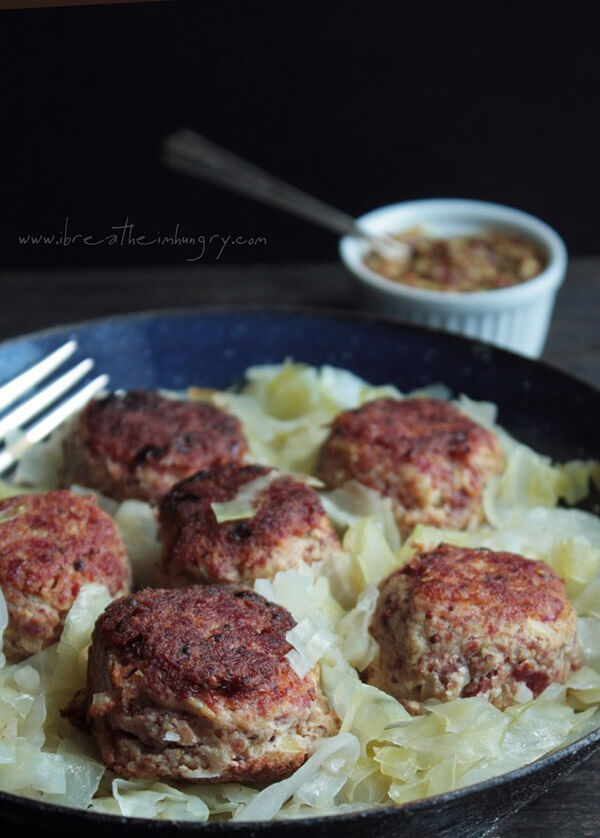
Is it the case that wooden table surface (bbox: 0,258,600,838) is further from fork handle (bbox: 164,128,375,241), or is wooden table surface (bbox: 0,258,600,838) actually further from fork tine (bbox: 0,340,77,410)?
fork tine (bbox: 0,340,77,410)

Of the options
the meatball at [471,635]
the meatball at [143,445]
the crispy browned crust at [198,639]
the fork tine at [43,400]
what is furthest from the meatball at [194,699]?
the fork tine at [43,400]

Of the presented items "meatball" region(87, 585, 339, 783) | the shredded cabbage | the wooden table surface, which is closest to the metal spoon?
the wooden table surface

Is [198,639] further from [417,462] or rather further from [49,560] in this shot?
[417,462]

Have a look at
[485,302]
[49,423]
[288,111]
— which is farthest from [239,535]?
[288,111]

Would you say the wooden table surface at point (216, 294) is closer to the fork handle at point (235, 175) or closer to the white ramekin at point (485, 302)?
the white ramekin at point (485, 302)

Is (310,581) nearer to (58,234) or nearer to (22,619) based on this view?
(22,619)

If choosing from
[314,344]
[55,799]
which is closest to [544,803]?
[55,799]
